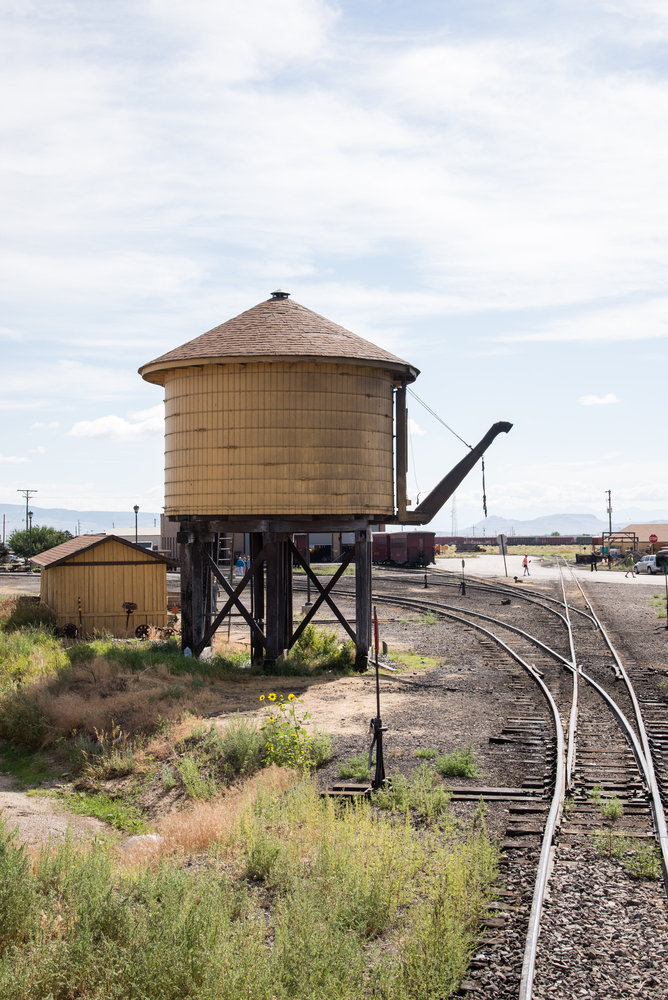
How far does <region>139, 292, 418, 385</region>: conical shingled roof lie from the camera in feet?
62.6

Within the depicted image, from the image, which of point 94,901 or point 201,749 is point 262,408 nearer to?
point 201,749

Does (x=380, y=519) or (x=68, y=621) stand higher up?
(x=380, y=519)

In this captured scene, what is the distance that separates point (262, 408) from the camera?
19.1 meters

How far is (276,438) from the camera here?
19078 mm

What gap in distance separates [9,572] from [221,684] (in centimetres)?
4881

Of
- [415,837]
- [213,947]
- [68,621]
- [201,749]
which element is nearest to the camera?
[213,947]

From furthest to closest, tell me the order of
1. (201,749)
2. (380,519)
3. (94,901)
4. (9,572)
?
(9,572), (380,519), (201,749), (94,901)

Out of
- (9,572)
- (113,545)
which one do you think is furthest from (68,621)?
(9,572)

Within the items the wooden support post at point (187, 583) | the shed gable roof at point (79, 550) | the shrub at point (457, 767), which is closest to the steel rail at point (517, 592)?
the shed gable roof at point (79, 550)

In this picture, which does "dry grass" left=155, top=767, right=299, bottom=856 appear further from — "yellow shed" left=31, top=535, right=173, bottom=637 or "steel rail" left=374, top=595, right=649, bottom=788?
"yellow shed" left=31, top=535, right=173, bottom=637

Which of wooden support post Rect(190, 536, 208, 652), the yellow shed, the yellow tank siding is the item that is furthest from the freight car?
the yellow tank siding

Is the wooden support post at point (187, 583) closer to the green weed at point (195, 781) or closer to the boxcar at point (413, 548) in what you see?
the green weed at point (195, 781)

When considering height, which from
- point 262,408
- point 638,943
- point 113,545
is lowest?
point 638,943

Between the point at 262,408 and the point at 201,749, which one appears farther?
the point at 262,408
